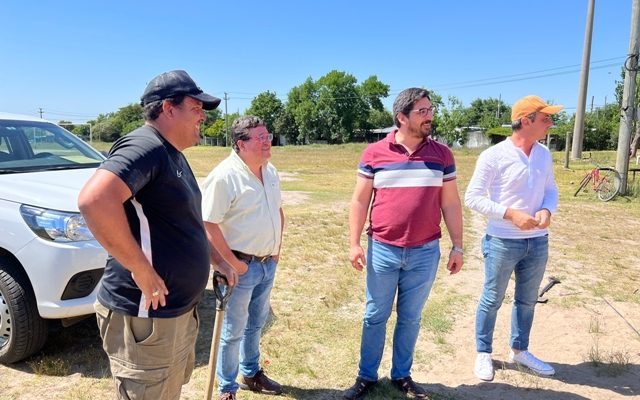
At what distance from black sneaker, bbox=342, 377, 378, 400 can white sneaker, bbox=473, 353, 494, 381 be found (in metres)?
0.87

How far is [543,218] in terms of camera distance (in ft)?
10.7

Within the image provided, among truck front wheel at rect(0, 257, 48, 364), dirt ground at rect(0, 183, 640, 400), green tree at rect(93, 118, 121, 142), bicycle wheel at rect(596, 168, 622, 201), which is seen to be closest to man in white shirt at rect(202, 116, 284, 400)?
dirt ground at rect(0, 183, 640, 400)

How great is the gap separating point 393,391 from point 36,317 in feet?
8.30

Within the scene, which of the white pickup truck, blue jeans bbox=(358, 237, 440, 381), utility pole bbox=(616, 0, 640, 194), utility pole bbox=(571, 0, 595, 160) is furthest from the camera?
utility pole bbox=(571, 0, 595, 160)

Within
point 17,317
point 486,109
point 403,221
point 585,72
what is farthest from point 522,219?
A: point 486,109

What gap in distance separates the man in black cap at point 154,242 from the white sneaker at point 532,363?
8.91 feet

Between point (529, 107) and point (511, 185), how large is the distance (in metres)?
0.55

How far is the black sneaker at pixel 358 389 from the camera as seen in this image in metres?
3.21

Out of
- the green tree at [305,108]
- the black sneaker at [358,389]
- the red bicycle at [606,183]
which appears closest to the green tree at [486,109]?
the green tree at [305,108]

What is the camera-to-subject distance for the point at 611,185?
13367 mm

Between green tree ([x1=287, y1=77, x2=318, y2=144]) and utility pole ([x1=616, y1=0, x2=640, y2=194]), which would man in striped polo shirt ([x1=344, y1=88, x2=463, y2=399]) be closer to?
utility pole ([x1=616, y1=0, x2=640, y2=194])

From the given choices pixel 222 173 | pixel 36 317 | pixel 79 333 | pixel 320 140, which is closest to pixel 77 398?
pixel 36 317

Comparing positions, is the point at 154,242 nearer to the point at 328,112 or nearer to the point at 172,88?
the point at 172,88

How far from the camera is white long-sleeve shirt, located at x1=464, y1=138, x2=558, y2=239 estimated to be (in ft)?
11.0
